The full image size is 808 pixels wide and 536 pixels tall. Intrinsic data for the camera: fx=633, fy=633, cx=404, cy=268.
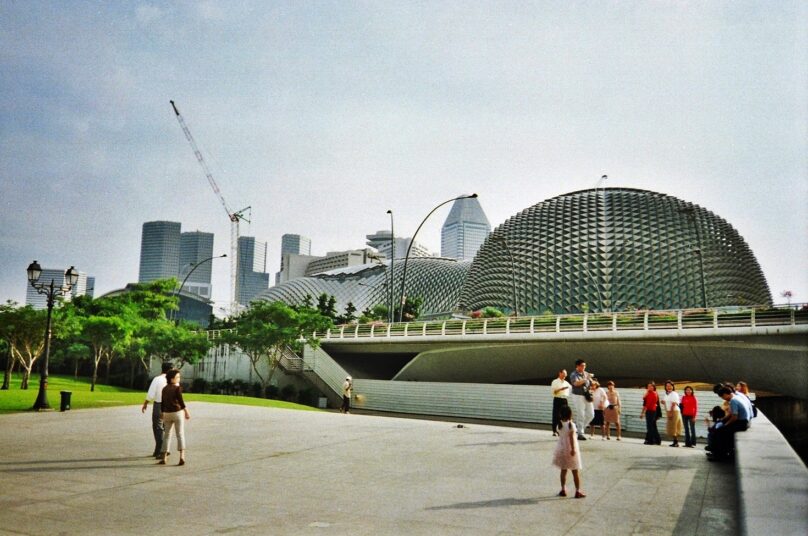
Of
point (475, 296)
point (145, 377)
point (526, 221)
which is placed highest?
point (526, 221)

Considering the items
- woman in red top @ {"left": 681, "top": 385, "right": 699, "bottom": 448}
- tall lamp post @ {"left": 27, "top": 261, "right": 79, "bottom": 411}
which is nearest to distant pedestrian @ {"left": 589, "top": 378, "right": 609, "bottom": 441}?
woman in red top @ {"left": 681, "top": 385, "right": 699, "bottom": 448}

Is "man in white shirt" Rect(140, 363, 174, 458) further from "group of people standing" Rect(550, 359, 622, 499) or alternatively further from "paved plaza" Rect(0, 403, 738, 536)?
"group of people standing" Rect(550, 359, 622, 499)

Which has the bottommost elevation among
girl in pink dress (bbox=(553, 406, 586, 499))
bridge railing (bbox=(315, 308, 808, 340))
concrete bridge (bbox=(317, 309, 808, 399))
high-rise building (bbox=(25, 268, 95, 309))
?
girl in pink dress (bbox=(553, 406, 586, 499))

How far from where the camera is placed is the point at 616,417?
58.5 feet

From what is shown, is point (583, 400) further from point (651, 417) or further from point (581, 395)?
point (651, 417)

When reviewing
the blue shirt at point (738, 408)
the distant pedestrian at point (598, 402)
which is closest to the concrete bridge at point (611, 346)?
the distant pedestrian at point (598, 402)

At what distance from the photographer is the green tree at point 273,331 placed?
47625 millimetres

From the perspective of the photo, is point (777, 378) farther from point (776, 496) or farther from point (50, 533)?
point (50, 533)

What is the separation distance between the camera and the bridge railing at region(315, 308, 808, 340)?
103 feet

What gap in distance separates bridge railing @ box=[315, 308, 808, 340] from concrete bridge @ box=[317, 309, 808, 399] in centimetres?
5

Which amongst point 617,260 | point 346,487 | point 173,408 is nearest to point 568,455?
point 346,487

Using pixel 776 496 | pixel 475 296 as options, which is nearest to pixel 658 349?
pixel 776 496

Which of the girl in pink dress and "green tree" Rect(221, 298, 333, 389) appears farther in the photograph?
"green tree" Rect(221, 298, 333, 389)

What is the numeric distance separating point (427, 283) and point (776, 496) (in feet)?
343
